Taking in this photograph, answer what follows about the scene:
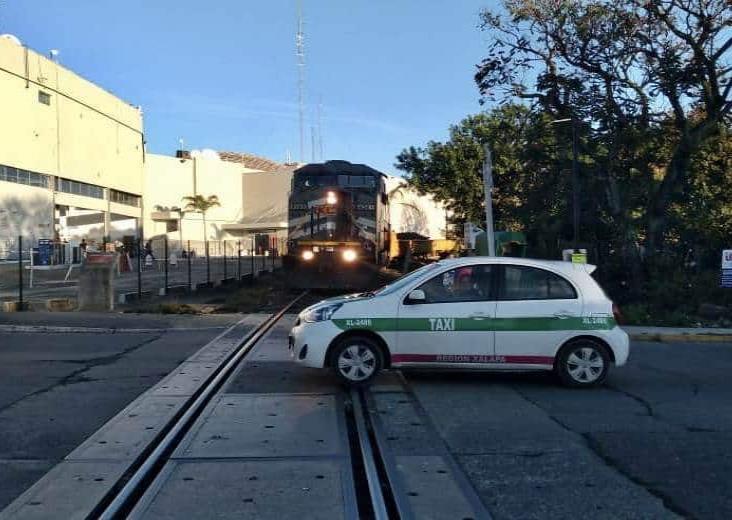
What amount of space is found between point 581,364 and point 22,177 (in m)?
42.2

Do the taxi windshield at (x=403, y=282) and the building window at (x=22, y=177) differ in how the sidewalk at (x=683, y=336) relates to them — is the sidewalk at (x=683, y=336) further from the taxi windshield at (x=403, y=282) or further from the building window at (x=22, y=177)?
the building window at (x=22, y=177)

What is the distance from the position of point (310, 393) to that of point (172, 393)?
61.7 inches

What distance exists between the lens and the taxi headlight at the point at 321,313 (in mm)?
8703

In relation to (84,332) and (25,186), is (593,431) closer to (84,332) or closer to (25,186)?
(84,332)

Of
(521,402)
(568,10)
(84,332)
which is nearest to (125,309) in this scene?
(84,332)

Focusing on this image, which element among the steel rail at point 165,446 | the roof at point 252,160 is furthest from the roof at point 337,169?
A: the roof at point 252,160

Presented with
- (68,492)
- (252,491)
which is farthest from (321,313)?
(68,492)

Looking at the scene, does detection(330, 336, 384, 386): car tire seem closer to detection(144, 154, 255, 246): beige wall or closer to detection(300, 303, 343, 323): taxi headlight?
detection(300, 303, 343, 323): taxi headlight

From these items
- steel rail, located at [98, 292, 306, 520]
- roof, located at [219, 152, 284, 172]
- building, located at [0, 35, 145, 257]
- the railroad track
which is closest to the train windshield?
steel rail, located at [98, 292, 306, 520]

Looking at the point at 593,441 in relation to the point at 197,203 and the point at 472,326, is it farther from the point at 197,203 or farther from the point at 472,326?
the point at 197,203

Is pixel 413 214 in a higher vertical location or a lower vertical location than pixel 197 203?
lower

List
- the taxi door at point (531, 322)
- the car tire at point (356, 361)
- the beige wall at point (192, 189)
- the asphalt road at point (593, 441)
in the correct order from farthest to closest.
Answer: the beige wall at point (192, 189)
the taxi door at point (531, 322)
the car tire at point (356, 361)
the asphalt road at point (593, 441)

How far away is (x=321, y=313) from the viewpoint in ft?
28.8

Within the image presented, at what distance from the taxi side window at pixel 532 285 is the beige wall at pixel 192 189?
60468 millimetres
